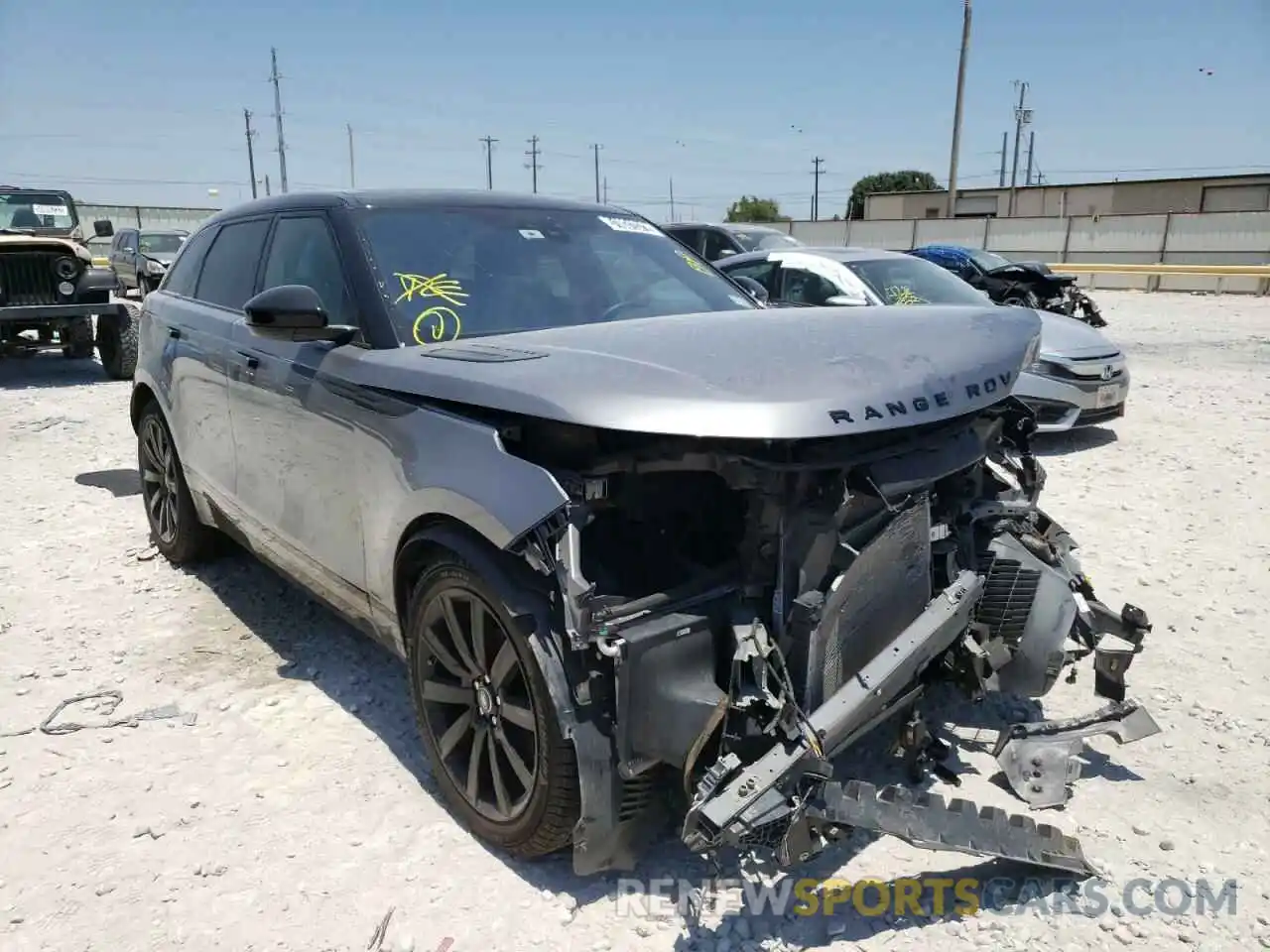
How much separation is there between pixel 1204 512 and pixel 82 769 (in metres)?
5.98

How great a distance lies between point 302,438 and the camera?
329 cm

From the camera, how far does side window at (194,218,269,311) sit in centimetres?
400

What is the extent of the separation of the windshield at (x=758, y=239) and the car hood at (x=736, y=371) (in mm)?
11684

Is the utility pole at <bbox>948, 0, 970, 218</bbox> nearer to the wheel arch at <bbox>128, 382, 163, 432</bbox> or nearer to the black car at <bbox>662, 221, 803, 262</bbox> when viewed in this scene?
the black car at <bbox>662, 221, 803, 262</bbox>

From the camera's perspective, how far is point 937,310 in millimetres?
3213

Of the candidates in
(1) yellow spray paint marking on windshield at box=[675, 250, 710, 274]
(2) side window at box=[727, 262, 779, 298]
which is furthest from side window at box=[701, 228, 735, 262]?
(1) yellow spray paint marking on windshield at box=[675, 250, 710, 274]

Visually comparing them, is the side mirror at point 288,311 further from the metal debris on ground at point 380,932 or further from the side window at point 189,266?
the side window at point 189,266

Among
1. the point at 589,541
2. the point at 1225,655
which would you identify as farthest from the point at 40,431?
the point at 1225,655

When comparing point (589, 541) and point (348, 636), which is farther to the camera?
point (348, 636)

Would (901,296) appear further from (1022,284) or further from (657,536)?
(1022,284)

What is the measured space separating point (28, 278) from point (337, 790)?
10.6 meters

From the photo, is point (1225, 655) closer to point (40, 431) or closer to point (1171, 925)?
point (1171, 925)

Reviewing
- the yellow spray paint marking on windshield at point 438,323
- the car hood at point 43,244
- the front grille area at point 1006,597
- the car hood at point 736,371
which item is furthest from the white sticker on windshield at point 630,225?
the car hood at point 43,244

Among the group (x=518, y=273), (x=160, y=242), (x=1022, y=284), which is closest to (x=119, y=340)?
(x=518, y=273)
